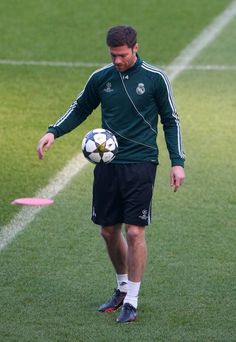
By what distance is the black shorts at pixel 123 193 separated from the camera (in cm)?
885

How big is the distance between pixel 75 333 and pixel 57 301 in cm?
78

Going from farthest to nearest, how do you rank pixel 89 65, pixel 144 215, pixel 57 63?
pixel 57 63
pixel 89 65
pixel 144 215

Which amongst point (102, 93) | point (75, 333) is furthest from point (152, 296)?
point (102, 93)

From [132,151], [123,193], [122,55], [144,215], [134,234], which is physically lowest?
[134,234]

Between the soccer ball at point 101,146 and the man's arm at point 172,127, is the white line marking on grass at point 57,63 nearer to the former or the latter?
the soccer ball at point 101,146

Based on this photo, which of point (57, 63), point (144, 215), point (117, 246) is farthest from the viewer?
point (57, 63)

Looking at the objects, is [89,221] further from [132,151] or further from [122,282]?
[132,151]

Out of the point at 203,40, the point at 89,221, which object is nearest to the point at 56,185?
the point at 89,221

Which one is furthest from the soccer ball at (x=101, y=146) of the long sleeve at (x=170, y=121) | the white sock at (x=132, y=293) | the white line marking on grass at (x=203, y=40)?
the white line marking on grass at (x=203, y=40)

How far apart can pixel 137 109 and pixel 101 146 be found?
1.26 ft

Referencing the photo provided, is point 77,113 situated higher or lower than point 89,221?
higher

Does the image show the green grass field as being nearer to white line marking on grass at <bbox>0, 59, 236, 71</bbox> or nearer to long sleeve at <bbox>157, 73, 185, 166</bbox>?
white line marking on grass at <bbox>0, 59, 236, 71</bbox>

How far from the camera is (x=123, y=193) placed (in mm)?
8906

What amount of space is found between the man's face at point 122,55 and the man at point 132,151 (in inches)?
1.0
